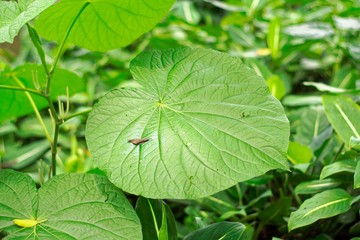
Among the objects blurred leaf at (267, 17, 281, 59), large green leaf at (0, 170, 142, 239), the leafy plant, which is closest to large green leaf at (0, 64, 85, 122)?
the leafy plant

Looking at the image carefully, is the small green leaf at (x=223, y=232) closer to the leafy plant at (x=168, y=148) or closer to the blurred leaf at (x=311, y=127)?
the leafy plant at (x=168, y=148)

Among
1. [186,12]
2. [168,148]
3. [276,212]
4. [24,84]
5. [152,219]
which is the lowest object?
[276,212]

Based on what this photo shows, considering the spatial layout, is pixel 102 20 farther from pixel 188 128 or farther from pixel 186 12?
pixel 186 12

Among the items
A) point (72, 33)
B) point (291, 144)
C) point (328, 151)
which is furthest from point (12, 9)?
point (328, 151)

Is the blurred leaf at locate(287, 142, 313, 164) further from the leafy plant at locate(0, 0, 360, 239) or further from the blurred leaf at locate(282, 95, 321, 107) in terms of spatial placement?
the blurred leaf at locate(282, 95, 321, 107)

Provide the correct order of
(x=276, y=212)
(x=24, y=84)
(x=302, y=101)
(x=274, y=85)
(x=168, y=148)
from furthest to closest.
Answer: (x=302, y=101) < (x=274, y=85) < (x=24, y=84) < (x=276, y=212) < (x=168, y=148)

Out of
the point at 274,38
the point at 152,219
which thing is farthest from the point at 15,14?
the point at 274,38

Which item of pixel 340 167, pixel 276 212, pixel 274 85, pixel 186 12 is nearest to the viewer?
pixel 340 167

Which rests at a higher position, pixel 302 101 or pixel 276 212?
pixel 302 101
